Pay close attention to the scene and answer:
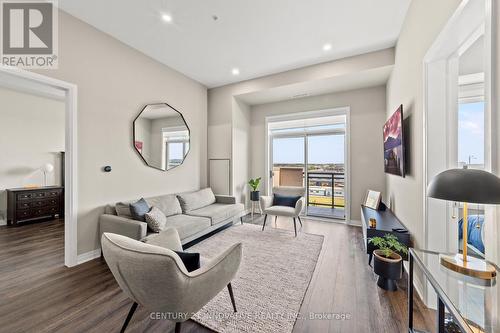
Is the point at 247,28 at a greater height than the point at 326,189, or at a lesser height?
greater

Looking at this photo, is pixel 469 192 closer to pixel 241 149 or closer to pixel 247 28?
pixel 247 28

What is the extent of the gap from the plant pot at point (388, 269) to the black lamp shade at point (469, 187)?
4.26 feet

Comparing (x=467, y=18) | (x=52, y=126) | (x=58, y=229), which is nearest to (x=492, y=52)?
(x=467, y=18)

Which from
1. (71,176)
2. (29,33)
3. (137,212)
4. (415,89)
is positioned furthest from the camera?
(137,212)

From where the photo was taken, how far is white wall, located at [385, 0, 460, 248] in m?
1.73

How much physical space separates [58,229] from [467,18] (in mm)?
6098

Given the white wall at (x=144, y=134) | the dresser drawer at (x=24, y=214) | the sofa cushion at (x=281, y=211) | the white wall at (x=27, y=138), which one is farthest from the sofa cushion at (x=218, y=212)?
the white wall at (x=27, y=138)

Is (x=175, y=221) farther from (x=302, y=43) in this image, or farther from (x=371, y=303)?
(x=302, y=43)

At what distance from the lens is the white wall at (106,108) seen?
8.29 ft

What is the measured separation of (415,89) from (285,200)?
2582 millimetres

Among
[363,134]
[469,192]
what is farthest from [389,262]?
[363,134]

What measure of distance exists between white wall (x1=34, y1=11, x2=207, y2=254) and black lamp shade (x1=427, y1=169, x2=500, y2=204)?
3.52 meters

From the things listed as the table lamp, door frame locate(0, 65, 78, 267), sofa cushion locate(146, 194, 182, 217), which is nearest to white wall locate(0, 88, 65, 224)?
door frame locate(0, 65, 78, 267)

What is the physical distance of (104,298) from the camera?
1854 mm
